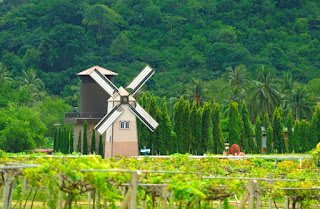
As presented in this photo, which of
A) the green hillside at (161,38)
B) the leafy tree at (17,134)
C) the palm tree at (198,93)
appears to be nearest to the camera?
the leafy tree at (17,134)

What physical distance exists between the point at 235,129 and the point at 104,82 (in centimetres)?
1146

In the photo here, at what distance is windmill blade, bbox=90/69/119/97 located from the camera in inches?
2742

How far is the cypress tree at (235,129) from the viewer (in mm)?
70688

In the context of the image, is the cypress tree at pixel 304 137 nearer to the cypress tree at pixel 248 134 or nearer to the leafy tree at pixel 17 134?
the cypress tree at pixel 248 134

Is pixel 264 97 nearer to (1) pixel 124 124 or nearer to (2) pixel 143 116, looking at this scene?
(2) pixel 143 116

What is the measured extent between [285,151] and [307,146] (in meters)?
1.96

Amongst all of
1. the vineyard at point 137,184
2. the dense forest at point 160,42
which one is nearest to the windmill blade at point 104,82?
the vineyard at point 137,184

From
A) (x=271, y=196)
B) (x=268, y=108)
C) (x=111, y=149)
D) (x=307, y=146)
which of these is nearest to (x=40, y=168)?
(x=271, y=196)

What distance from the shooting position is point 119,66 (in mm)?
137750

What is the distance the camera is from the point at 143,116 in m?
68.4

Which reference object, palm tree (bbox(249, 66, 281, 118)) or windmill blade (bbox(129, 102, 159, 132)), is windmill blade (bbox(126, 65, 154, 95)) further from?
palm tree (bbox(249, 66, 281, 118))

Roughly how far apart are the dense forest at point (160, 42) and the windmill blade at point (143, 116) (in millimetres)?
48802

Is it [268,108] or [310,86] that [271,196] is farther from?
[310,86]

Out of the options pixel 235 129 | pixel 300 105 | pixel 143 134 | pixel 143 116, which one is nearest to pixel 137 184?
pixel 143 116
